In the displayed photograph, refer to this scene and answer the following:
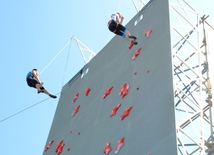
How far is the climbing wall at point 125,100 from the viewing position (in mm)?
8484

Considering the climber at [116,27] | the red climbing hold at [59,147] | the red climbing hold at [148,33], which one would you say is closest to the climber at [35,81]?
the red climbing hold at [59,147]

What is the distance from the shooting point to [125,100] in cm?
997

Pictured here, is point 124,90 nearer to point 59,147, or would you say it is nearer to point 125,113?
point 125,113

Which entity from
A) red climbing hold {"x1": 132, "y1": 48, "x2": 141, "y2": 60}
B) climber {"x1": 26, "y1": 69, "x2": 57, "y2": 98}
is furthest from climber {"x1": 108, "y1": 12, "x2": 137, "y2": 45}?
climber {"x1": 26, "y1": 69, "x2": 57, "y2": 98}

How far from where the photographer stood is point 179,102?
9.68 meters

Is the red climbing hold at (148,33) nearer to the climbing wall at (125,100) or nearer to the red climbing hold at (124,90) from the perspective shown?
the climbing wall at (125,100)

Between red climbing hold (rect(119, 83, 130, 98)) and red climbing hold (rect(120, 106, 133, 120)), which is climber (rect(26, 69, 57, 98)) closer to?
red climbing hold (rect(119, 83, 130, 98))

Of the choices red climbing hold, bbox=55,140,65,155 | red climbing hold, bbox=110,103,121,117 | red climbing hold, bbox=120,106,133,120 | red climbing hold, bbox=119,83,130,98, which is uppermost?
red climbing hold, bbox=55,140,65,155

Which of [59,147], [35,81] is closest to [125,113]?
[35,81]

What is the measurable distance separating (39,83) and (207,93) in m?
3.91

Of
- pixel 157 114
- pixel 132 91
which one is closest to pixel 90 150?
pixel 132 91

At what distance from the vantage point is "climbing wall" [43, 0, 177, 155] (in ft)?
27.8

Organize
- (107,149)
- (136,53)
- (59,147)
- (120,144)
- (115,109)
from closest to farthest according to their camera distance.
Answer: (120,144)
(107,149)
(115,109)
(136,53)
(59,147)

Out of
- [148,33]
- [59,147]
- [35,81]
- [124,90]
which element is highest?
[35,81]
